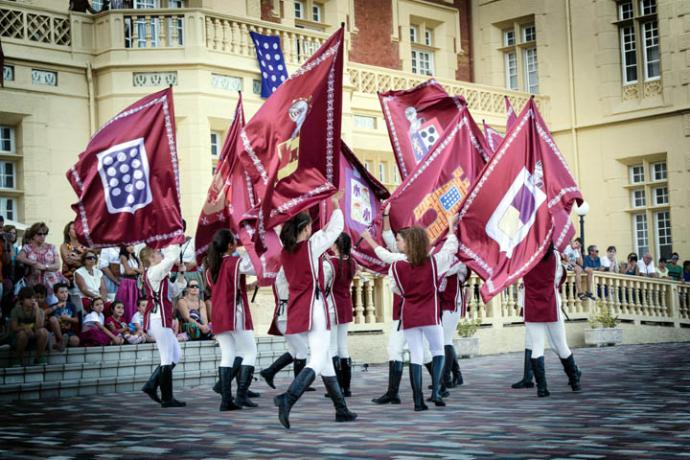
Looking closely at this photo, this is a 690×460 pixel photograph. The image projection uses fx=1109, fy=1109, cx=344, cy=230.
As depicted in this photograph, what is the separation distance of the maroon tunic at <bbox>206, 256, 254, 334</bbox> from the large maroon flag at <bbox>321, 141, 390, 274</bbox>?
1.97m

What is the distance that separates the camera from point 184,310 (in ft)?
51.1

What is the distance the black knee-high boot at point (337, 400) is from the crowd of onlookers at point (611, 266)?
1317 cm

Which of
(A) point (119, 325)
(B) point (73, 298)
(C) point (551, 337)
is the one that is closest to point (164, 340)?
(A) point (119, 325)

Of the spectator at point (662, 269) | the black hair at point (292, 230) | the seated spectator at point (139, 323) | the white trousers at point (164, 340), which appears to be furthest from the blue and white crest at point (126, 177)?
the spectator at point (662, 269)

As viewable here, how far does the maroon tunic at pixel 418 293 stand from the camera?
33.5 ft

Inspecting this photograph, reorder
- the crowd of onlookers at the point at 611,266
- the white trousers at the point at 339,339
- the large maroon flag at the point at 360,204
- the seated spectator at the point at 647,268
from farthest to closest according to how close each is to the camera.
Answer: the seated spectator at the point at 647,268, the crowd of onlookers at the point at 611,266, the large maroon flag at the point at 360,204, the white trousers at the point at 339,339

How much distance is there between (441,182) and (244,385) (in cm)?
328

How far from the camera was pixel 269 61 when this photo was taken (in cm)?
2166

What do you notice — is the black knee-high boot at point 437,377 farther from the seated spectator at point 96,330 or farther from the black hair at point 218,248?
the seated spectator at point 96,330

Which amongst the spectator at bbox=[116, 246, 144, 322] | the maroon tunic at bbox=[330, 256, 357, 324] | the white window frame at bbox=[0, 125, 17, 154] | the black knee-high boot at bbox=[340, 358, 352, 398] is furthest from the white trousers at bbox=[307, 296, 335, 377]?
the white window frame at bbox=[0, 125, 17, 154]

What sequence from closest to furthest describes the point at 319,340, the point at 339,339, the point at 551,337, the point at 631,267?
the point at 319,340 → the point at 551,337 → the point at 339,339 → the point at 631,267

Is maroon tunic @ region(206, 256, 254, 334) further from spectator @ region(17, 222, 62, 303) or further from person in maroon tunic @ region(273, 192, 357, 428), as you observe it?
spectator @ region(17, 222, 62, 303)

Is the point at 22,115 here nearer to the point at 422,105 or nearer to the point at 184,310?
the point at 184,310

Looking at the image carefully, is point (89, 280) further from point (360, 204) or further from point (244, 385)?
point (244, 385)
